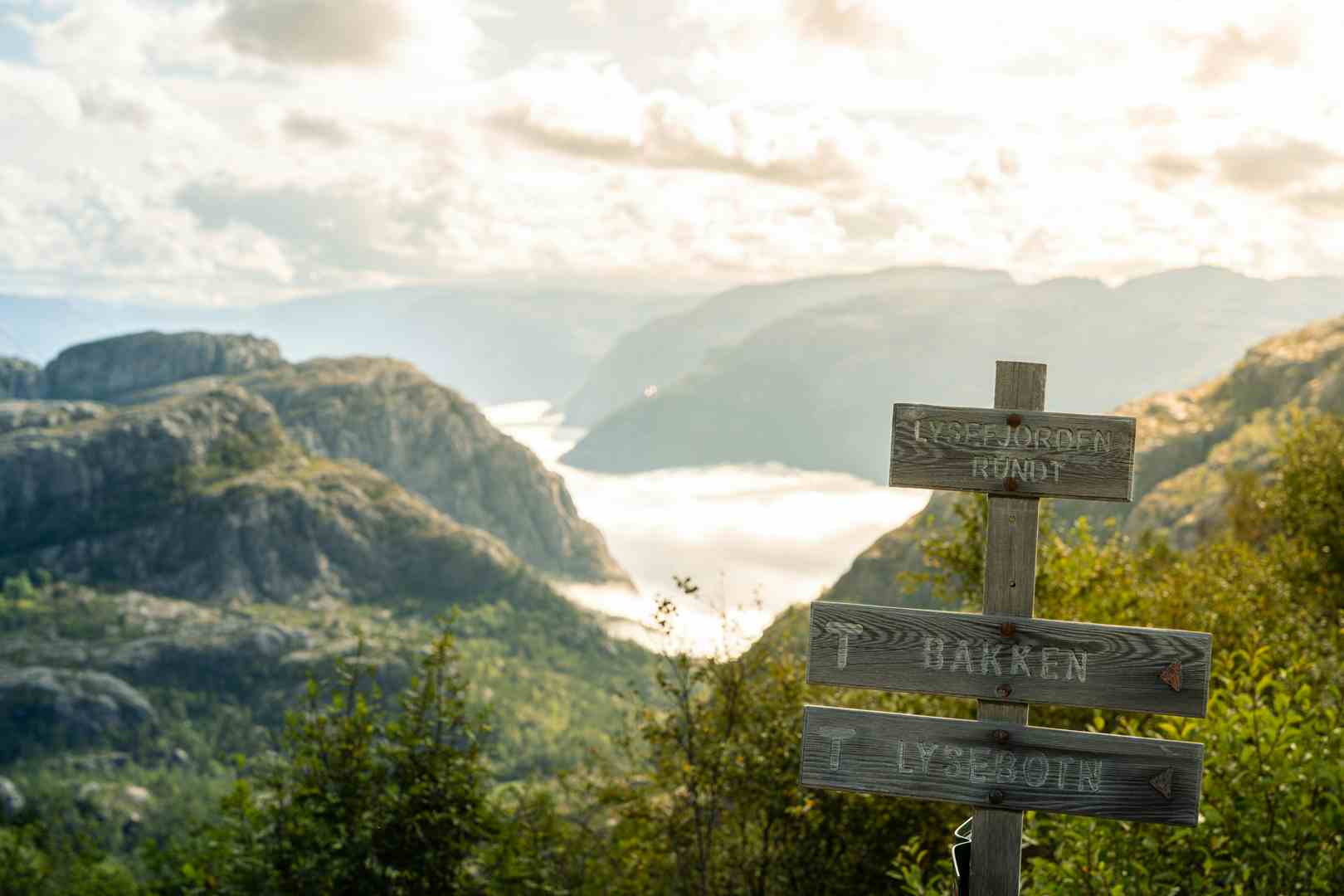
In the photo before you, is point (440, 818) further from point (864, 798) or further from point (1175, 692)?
point (1175, 692)

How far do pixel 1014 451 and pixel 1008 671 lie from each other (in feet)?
5.05

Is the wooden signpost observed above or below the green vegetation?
above

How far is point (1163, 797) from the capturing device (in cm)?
726

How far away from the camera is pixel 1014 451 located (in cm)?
759

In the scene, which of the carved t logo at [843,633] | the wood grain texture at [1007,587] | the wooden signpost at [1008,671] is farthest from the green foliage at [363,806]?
the wood grain texture at [1007,587]

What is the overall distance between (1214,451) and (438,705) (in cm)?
19013

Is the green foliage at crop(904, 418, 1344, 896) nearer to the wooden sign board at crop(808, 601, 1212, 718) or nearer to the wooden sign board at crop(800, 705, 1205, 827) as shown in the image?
the wooden sign board at crop(800, 705, 1205, 827)

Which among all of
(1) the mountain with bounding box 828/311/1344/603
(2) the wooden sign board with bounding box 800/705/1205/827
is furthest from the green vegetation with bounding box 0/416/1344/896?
(1) the mountain with bounding box 828/311/1344/603

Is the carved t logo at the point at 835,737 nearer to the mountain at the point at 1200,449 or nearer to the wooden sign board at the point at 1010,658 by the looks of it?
the wooden sign board at the point at 1010,658

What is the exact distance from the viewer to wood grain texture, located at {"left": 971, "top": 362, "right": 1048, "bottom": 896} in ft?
24.4

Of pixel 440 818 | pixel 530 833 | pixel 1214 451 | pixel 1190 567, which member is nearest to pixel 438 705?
pixel 440 818

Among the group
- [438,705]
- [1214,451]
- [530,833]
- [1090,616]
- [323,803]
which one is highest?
[1214,451]

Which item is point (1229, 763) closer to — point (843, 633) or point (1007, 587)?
point (1007, 587)

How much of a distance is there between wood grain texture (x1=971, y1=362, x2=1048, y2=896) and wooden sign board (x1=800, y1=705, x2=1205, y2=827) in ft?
0.34
